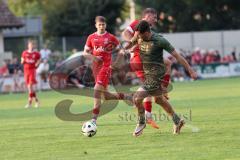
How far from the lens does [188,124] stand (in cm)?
1638

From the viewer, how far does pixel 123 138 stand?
1428 cm

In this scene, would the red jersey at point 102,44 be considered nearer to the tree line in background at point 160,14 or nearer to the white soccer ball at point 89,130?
the white soccer ball at point 89,130

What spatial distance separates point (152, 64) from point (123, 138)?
A: 1.44 m

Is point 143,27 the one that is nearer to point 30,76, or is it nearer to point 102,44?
point 102,44

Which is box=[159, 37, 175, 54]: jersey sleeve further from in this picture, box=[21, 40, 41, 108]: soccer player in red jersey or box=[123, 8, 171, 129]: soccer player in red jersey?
box=[21, 40, 41, 108]: soccer player in red jersey

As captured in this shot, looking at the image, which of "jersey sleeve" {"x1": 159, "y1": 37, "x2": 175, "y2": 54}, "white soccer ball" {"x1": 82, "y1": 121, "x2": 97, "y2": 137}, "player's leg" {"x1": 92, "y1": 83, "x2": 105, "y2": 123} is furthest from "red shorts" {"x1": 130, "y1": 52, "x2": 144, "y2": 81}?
"jersey sleeve" {"x1": 159, "y1": 37, "x2": 175, "y2": 54}

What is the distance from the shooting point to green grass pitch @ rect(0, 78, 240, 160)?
1197 centimetres

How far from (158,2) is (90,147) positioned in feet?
162

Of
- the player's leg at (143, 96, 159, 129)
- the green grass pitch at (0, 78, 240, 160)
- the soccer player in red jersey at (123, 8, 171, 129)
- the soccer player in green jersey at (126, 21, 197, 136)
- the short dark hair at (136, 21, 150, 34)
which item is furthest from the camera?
the player's leg at (143, 96, 159, 129)

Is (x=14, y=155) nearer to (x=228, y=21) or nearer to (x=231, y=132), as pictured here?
(x=231, y=132)

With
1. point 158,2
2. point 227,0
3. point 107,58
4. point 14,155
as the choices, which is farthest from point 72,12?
point 14,155

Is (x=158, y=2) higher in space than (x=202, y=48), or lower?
higher

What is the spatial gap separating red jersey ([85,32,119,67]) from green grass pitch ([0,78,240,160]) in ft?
4.97

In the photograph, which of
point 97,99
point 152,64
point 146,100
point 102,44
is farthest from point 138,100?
point 102,44
